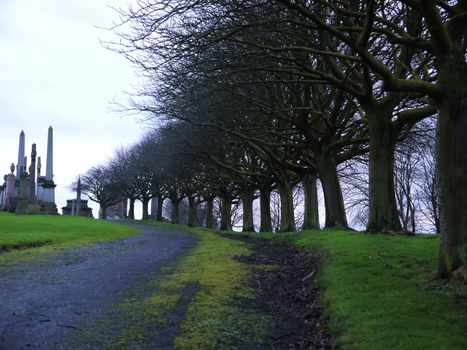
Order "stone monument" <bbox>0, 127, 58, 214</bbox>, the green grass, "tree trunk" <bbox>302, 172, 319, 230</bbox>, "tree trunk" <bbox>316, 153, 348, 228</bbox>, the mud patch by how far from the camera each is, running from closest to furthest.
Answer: the mud patch → the green grass → "tree trunk" <bbox>316, 153, 348, 228</bbox> → "tree trunk" <bbox>302, 172, 319, 230</bbox> → "stone monument" <bbox>0, 127, 58, 214</bbox>

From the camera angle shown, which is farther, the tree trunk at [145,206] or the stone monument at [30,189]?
the tree trunk at [145,206]

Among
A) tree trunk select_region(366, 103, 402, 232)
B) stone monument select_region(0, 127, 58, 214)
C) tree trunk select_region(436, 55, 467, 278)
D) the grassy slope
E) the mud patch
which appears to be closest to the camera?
the grassy slope

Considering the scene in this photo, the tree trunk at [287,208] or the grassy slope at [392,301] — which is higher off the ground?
the tree trunk at [287,208]

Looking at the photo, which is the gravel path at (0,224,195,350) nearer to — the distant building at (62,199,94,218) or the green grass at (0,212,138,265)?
the green grass at (0,212,138,265)

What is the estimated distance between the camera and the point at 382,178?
55.5ft

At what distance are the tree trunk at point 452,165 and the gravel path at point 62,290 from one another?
5857 millimetres

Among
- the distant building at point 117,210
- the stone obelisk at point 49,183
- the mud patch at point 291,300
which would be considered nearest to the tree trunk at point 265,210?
the mud patch at point 291,300

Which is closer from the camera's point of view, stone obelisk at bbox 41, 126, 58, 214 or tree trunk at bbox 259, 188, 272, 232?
tree trunk at bbox 259, 188, 272, 232

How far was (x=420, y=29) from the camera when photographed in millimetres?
15969

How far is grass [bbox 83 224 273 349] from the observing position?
7.12m

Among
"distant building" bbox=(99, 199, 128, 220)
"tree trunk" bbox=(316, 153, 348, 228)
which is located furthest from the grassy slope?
"distant building" bbox=(99, 199, 128, 220)

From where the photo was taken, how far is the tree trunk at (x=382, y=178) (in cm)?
1684

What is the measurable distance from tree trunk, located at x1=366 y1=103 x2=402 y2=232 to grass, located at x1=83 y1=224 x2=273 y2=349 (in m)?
6.12

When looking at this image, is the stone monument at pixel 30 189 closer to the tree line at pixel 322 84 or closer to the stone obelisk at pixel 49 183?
the stone obelisk at pixel 49 183
